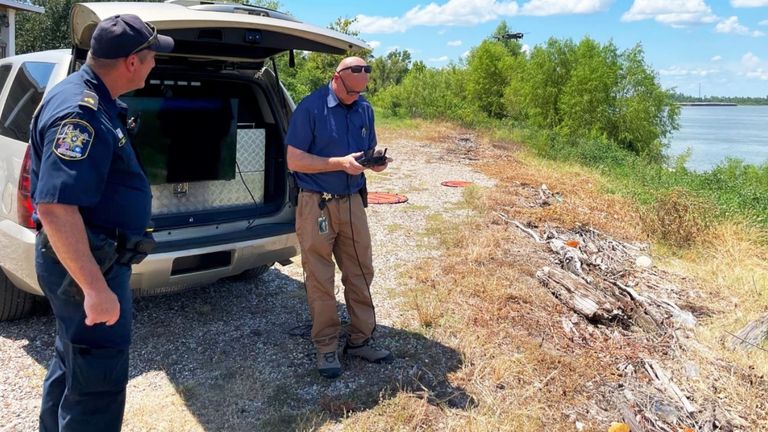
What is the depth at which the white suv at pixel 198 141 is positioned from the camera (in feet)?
10.6

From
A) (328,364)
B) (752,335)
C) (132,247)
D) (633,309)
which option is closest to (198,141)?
(328,364)

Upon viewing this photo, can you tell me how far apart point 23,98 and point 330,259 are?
211cm

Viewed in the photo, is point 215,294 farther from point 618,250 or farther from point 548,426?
point 618,250

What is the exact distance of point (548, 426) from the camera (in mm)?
3055

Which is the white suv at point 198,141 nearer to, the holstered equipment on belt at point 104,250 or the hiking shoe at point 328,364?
the hiking shoe at point 328,364

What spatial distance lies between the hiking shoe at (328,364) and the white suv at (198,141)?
77 cm

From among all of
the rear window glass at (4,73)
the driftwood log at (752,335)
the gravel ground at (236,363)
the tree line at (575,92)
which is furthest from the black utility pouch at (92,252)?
the tree line at (575,92)

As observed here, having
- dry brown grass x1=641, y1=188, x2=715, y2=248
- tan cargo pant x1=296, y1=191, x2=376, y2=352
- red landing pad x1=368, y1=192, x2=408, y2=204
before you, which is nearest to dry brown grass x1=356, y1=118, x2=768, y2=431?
dry brown grass x1=641, y1=188, x2=715, y2=248

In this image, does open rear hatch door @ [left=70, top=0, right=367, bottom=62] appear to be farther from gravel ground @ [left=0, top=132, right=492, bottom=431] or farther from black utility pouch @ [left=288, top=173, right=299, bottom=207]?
gravel ground @ [left=0, top=132, right=492, bottom=431]

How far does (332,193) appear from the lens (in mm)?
3359

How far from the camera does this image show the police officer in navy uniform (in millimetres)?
1916

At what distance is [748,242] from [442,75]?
2764 centimetres

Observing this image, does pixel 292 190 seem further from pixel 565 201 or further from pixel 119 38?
pixel 565 201

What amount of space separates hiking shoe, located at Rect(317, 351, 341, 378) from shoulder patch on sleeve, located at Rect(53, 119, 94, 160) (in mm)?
1946
